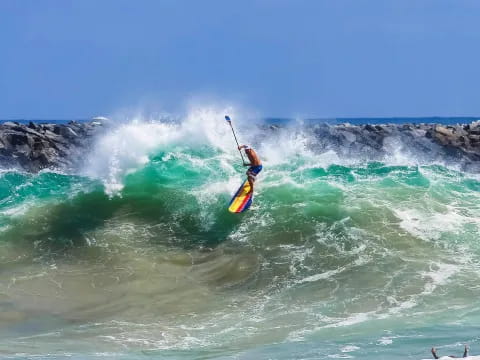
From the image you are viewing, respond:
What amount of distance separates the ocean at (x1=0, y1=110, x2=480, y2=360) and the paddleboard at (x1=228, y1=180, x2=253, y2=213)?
0.42 m

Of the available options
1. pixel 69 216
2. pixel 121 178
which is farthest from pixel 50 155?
pixel 69 216

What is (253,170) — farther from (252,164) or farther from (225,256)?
(225,256)

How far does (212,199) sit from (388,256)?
5.34 m

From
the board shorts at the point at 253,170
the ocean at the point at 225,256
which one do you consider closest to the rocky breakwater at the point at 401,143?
the ocean at the point at 225,256

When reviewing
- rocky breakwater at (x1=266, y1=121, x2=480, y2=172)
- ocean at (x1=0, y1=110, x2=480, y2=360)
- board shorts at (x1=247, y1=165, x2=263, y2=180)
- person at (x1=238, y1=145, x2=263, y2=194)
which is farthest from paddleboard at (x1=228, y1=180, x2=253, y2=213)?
rocky breakwater at (x1=266, y1=121, x2=480, y2=172)

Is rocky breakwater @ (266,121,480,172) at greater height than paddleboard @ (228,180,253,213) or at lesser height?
greater

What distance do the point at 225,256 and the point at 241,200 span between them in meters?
2.05

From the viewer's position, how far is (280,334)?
1091 cm

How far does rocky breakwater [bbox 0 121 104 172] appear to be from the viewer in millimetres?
25550

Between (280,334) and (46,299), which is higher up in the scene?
(46,299)

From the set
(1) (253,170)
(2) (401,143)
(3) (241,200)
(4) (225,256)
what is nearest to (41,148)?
(3) (241,200)

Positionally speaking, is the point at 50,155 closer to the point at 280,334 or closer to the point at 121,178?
the point at 121,178

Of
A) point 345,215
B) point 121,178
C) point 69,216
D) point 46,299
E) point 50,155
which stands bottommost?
point 46,299

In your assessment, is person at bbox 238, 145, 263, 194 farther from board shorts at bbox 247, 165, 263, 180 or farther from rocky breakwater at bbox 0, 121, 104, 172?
rocky breakwater at bbox 0, 121, 104, 172
